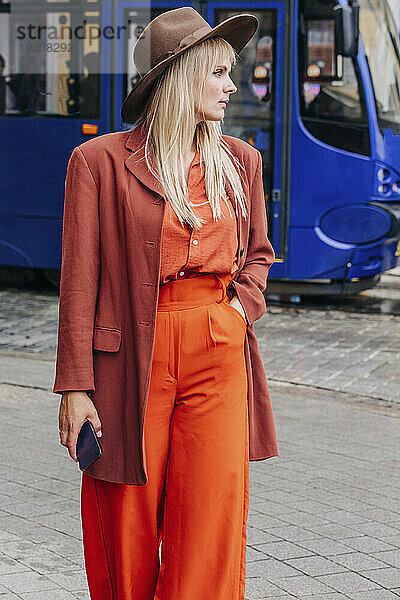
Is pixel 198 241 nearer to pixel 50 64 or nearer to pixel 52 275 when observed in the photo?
pixel 50 64

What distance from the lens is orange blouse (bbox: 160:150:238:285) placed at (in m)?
2.81

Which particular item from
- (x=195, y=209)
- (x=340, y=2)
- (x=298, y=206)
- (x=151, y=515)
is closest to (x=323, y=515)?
(x=151, y=515)

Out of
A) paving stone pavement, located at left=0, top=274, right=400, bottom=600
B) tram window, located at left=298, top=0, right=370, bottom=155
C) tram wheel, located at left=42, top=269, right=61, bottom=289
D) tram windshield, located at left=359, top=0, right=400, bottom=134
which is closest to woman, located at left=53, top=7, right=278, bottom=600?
paving stone pavement, located at left=0, top=274, right=400, bottom=600

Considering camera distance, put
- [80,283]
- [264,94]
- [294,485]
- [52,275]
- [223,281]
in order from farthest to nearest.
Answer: [52,275]
[264,94]
[294,485]
[223,281]
[80,283]

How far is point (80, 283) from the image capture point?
2.78 metres

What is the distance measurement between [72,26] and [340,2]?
282 cm

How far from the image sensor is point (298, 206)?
11.2 m

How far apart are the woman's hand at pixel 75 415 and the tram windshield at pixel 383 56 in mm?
9028

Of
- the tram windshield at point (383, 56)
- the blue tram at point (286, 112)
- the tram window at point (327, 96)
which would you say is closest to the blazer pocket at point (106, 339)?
the blue tram at point (286, 112)

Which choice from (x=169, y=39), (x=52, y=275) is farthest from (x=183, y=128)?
(x=52, y=275)

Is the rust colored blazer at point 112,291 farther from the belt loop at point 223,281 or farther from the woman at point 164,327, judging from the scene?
the belt loop at point 223,281

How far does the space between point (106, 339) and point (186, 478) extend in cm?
43

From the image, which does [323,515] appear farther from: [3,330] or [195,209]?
[3,330]

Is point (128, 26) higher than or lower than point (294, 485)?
higher
